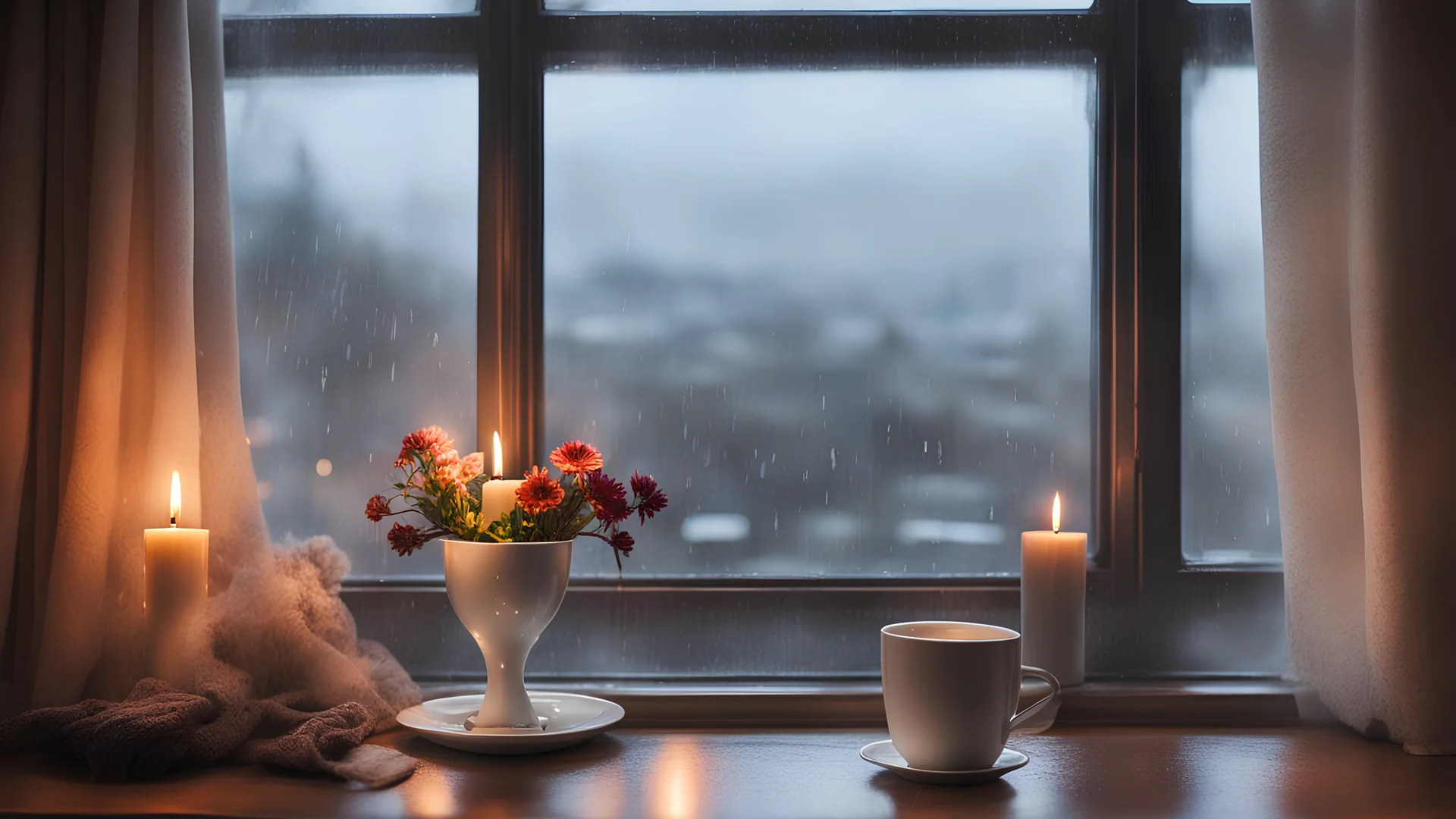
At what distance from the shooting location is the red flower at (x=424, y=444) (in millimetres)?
1015

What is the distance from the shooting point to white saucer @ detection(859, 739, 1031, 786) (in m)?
0.90

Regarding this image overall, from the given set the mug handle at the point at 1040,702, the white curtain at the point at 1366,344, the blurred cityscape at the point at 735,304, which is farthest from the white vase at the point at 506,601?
the white curtain at the point at 1366,344

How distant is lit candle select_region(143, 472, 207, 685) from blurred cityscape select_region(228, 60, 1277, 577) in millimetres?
208

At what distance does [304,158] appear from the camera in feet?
4.17

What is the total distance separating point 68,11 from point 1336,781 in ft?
5.05

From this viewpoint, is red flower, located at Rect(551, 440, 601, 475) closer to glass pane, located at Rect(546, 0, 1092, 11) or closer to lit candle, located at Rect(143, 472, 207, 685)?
lit candle, located at Rect(143, 472, 207, 685)

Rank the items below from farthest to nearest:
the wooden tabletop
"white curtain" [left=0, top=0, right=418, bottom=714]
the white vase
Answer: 1. "white curtain" [left=0, top=0, right=418, bottom=714]
2. the white vase
3. the wooden tabletop

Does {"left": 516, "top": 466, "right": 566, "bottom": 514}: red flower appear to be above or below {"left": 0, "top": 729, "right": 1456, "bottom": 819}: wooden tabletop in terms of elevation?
above

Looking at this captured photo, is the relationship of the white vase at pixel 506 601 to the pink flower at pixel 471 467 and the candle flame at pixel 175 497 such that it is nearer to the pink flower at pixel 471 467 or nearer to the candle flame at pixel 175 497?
the pink flower at pixel 471 467

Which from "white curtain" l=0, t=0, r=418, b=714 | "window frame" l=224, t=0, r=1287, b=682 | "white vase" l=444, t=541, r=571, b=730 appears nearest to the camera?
"white vase" l=444, t=541, r=571, b=730

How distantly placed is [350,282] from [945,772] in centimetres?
90

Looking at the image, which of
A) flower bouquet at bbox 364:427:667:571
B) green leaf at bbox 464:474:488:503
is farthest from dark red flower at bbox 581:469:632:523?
green leaf at bbox 464:474:488:503

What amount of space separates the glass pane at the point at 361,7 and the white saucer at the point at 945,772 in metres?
1.01

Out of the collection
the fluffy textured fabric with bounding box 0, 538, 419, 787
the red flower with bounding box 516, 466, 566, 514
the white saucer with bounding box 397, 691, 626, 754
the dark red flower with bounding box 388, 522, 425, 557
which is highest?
the red flower with bounding box 516, 466, 566, 514
